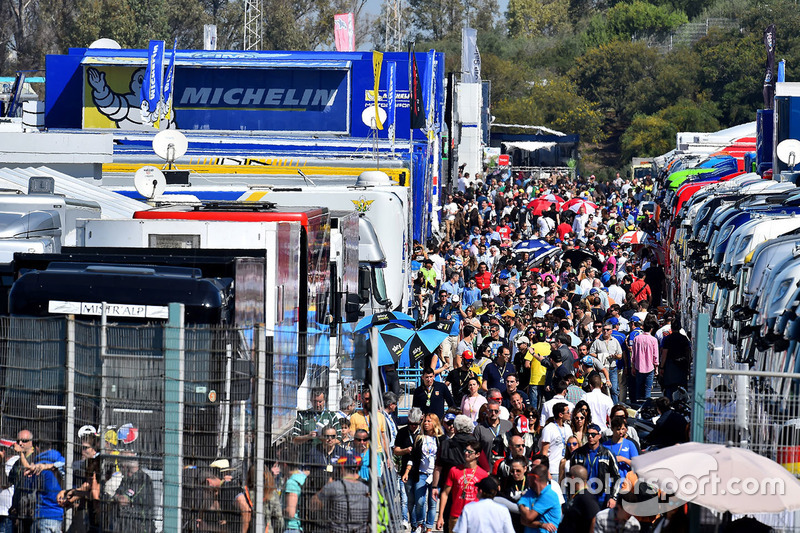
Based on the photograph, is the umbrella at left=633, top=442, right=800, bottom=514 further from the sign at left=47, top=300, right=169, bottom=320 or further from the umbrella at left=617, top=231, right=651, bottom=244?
the umbrella at left=617, top=231, right=651, bottom=244

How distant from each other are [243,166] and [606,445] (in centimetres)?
1532

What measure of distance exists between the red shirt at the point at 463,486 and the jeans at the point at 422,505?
0.86 meters

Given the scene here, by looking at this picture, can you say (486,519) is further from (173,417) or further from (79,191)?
(79,191)

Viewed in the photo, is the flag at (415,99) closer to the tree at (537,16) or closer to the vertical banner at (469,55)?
the vertical banner at (469,55)

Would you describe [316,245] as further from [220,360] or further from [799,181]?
[799,181]

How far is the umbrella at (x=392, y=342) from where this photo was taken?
1480 cm

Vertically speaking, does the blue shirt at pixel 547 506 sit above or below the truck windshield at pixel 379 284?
below

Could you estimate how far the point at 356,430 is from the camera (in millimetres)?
8531

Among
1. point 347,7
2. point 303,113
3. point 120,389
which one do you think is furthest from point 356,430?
point 347,7

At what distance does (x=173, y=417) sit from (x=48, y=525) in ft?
4.37

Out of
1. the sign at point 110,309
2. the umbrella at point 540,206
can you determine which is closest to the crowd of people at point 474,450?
the sign at point 110,309

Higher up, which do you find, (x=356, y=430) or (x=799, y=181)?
(x=799, y=181)

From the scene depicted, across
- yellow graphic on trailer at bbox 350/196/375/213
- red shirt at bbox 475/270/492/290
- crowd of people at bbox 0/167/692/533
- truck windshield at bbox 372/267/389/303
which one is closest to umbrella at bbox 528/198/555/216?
red shirt at bbox 475/270/492/290

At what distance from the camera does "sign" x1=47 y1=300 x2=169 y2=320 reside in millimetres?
9875
